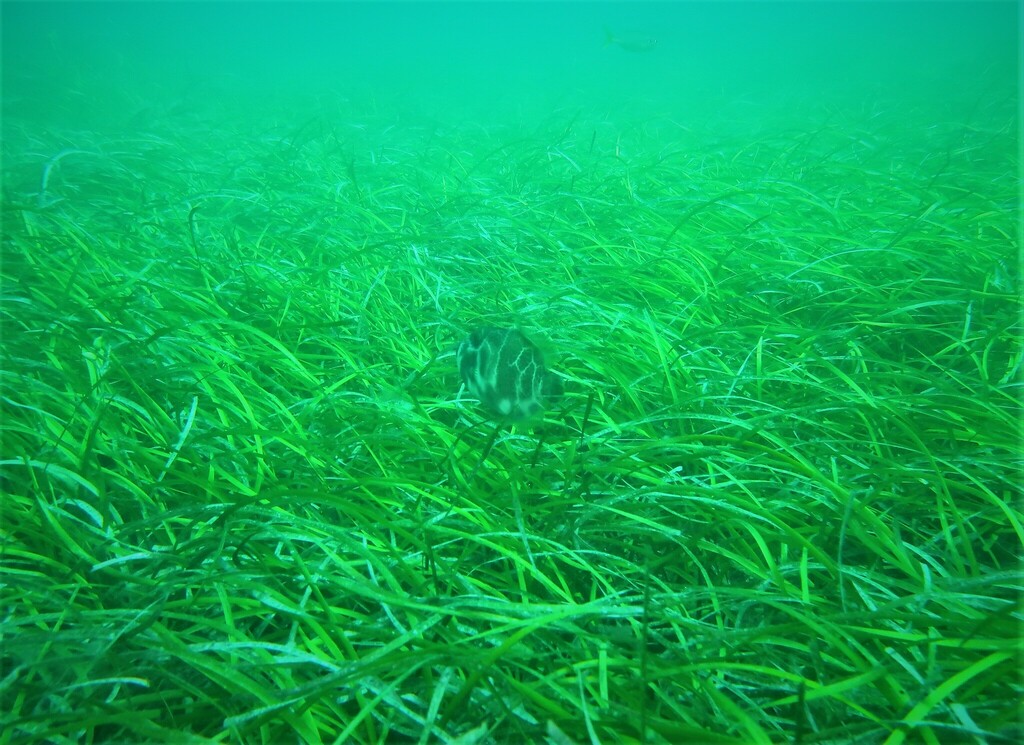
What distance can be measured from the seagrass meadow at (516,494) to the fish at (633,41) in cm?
677

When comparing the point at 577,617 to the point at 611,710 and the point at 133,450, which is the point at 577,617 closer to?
the point at 611,710

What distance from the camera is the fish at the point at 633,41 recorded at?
8.50 metres

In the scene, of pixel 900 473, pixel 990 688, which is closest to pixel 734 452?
pixel 900 473

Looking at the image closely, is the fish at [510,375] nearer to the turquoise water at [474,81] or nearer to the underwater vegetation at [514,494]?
the underwater vegetation at [514,494]

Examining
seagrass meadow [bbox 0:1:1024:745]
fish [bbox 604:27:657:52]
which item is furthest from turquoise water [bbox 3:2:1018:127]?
seagrass meadow [bbox 0:1:1024:745]

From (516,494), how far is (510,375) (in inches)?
13.9

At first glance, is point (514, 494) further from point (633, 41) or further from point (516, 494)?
point (633, 41)

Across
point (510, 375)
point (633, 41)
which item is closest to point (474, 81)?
point (633, 41)

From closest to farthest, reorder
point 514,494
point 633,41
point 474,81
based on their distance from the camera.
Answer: point 514,494, point 633,41, point 474,81

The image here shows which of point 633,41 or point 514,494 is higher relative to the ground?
point 633,41

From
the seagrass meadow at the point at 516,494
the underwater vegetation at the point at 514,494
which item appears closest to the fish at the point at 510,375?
the underwater vegetation at the point at 514,494

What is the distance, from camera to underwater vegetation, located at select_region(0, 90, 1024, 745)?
43.2 inches

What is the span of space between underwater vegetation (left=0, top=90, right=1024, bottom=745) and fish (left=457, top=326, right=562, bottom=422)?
1 centimetres

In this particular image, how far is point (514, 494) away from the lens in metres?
1.42
